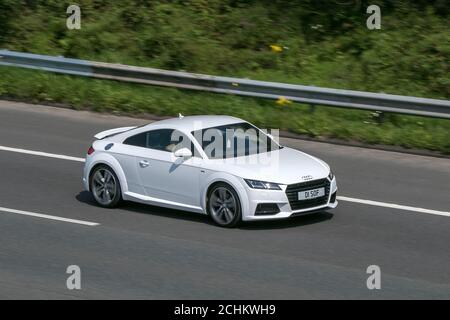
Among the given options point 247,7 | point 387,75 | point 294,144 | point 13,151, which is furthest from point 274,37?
point 13,151

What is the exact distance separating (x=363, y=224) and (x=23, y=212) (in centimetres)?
487

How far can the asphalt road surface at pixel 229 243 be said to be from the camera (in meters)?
11.8

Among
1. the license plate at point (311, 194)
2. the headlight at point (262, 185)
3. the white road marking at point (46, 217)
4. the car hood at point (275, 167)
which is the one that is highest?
the car hood at point (275, 167)

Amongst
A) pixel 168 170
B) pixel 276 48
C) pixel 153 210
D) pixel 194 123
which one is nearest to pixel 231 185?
pixel 168 170

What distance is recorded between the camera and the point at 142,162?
15188 mm

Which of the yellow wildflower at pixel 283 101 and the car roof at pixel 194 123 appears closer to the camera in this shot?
the car roof at pixel 194 123

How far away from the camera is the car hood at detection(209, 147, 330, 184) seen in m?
14.2

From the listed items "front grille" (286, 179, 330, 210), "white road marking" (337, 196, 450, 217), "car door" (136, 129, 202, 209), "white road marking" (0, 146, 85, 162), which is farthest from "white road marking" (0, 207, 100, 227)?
"white road marking" (337, 196, 450, 217)

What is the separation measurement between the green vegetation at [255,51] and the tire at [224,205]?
560 cm

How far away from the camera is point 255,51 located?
23.7 meters

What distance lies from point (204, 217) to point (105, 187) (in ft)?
5.28

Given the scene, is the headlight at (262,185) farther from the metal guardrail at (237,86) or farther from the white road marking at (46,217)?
the metal guardrail at (237,86)

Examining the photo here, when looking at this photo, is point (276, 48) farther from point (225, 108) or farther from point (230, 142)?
point (230, 142)

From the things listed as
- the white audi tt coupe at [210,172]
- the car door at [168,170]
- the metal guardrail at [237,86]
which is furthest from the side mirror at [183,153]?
the metal guardrail at [237,86]
